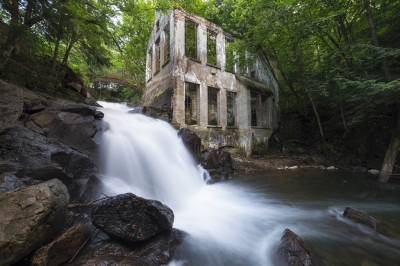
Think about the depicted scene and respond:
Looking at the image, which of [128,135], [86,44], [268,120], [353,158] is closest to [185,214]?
[128,135]

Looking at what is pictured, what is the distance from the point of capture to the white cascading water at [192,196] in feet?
11.4

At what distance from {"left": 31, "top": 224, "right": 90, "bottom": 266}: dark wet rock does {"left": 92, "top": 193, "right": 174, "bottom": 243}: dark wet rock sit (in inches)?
9.7

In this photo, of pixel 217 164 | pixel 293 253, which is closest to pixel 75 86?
pixel 217 164

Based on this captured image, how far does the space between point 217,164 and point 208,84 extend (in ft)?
19.2

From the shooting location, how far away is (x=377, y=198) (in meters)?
5.94

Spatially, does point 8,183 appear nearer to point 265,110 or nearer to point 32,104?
point 32,104

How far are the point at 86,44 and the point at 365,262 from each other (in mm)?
11960

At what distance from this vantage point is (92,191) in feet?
13.6

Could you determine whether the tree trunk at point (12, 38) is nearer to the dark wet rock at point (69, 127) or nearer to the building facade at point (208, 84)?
the dark wet rock at point (69, 127)

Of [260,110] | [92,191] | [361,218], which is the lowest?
[361,218]

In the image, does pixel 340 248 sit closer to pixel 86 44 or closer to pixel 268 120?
pixel 86 44

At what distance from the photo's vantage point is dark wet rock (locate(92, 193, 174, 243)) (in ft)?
9.44

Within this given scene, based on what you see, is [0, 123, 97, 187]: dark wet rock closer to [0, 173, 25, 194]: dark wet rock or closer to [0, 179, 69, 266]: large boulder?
[0, 173, 25, 194]: dark wet rock

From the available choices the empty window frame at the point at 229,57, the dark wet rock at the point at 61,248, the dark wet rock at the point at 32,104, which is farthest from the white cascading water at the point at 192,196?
the empty window frame at the point at 229,57
